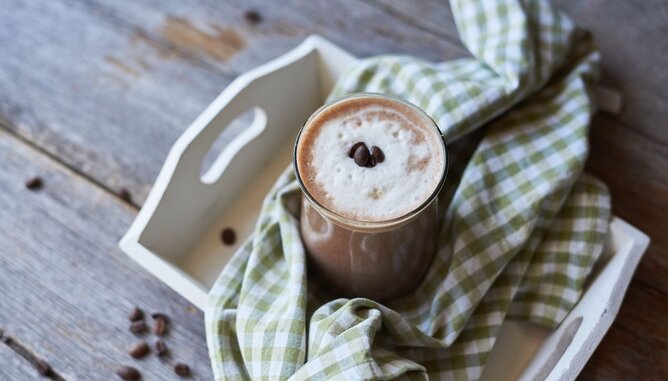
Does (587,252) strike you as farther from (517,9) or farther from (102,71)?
(102,71)

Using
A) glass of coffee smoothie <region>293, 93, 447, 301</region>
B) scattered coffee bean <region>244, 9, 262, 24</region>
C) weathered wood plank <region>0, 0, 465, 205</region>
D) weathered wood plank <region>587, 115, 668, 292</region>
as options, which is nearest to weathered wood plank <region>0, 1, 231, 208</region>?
weathered wood plank <region>0, 0, 465, 205</region>

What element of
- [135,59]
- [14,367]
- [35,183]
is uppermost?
[135,59]

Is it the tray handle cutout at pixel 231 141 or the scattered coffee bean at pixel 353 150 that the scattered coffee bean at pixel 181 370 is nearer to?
the tray handle cutout at pixel 231 141

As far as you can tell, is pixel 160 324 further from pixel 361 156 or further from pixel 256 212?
pixel 361 156

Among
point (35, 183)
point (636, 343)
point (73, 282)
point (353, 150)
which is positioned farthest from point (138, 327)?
point (636, 343)

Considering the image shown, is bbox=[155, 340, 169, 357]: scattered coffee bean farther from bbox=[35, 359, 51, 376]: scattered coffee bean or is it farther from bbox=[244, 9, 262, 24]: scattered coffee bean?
bbox=[244, 9, 262, 24]: scattered coffee bean

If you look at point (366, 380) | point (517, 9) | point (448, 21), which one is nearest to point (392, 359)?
point (366, 380)

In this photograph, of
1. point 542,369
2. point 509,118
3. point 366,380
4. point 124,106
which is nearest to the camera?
point 366,380
